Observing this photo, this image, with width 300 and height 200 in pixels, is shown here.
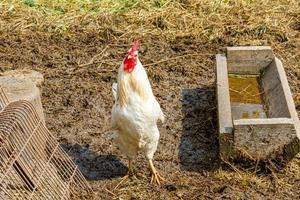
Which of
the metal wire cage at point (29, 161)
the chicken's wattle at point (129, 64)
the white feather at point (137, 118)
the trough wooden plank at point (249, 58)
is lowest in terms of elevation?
the metal wire cage at point (29, 161)

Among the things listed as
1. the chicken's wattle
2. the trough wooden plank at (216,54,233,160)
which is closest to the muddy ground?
the trough wooden plank at (216,54,233,160)

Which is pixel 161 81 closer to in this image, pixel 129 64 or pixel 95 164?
pixel 95 164

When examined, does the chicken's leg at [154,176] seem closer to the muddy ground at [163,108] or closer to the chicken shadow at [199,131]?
the muddy ground at [163,108]

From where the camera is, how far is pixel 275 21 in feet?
29.1

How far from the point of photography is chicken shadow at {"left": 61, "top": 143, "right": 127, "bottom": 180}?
558 cm

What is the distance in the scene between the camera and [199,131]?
245 inches

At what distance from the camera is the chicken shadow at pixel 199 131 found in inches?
224

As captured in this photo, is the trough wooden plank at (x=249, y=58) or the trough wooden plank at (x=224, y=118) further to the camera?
the trough wooden plank at (x=249, y=58)

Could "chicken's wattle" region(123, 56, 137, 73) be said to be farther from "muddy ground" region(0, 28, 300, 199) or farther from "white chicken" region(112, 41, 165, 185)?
"muddy ground" region(0, 28, 300, 199)

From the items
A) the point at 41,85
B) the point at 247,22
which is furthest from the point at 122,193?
the point at 247,22

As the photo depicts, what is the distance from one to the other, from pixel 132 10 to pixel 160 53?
1.54 m

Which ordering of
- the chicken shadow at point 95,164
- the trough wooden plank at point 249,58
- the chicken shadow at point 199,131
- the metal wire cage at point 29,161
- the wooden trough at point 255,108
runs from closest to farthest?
the metal wire cage at point 29,161 → the wooden trough at point 255,108 → the chicken shadow at point 95,164 → the chicken shadow at point 199,131 → the trough wooden plank at point 249,58

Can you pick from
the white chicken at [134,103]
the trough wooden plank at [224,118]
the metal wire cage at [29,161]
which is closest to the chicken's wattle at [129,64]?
the white chicken at [134,103]

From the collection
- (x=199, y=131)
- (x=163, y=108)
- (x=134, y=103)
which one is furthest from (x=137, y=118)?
(x=163, y=108)
